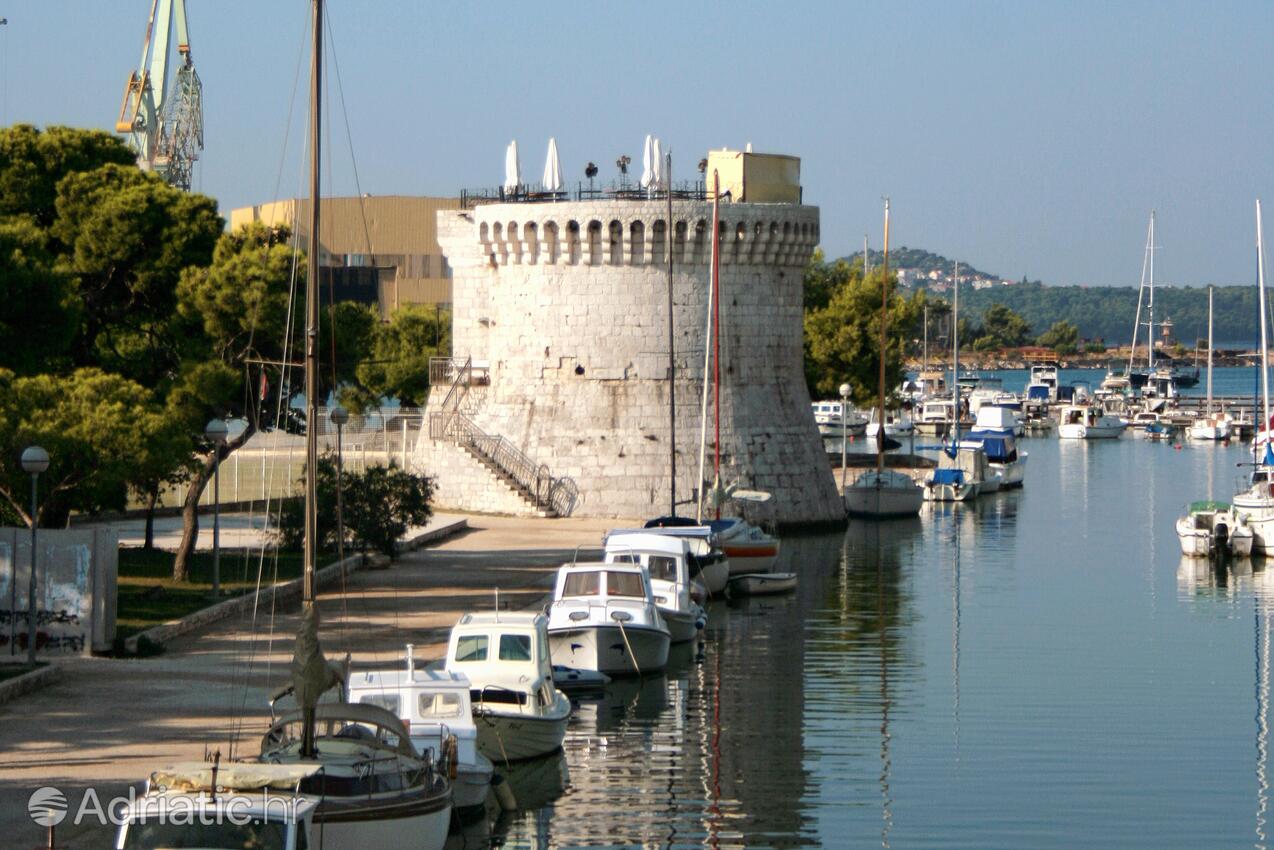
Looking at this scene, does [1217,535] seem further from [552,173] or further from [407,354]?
[407,354]

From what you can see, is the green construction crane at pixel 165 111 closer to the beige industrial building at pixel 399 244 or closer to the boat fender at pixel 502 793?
the beige industrial building at pixel 399 244

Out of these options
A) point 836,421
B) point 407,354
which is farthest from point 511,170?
point 836,421

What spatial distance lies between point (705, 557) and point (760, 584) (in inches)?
88.0

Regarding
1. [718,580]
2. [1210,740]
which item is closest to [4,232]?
[718,580]

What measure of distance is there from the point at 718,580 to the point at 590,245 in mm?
11584

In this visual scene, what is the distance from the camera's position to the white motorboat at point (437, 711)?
18.3 meters

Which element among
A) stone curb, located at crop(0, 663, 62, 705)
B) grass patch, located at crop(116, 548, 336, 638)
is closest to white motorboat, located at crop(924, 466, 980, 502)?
grass patch, located at crop(116, 548, 336, 638)

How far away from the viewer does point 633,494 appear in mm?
45312

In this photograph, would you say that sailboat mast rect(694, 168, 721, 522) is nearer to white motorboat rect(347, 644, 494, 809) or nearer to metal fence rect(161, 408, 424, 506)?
metal fence rect(161, 408, 424, 506)

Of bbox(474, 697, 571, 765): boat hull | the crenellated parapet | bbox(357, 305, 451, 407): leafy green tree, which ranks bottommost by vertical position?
bbox(474, 697, 571, 765): boat hull

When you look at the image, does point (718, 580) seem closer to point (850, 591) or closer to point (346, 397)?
point (850, 591)

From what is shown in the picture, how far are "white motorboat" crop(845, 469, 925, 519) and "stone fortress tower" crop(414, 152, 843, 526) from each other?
19.4 feet

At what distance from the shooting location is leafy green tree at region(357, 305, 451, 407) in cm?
7069

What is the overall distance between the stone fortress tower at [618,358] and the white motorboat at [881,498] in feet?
19.4
